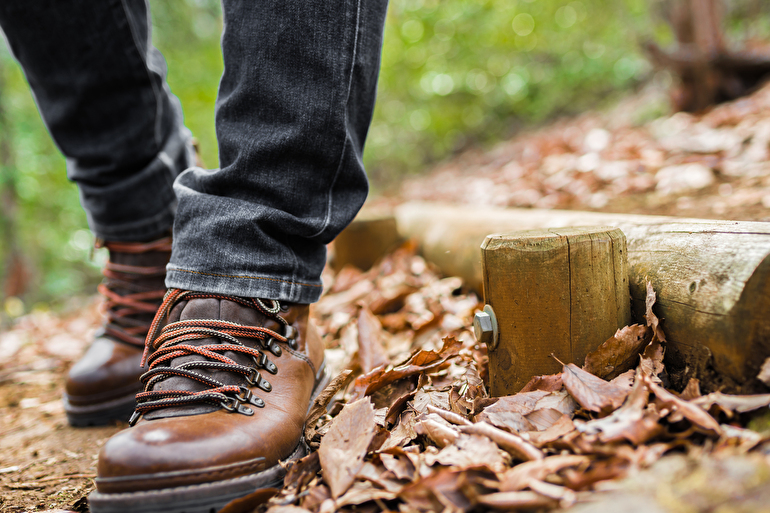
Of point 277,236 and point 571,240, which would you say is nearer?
point 571,240

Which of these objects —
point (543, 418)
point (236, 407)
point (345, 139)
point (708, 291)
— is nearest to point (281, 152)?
point (345, 139)

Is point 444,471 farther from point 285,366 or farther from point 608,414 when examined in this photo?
point 285,366

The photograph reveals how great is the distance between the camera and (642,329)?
0.96 m

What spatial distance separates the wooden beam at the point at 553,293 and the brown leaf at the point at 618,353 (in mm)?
24

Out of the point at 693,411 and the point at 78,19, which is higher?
the point at 78,19

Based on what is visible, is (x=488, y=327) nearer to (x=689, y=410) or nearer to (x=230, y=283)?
(x=689, y=410)

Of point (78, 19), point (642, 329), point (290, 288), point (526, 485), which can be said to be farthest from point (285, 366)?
point (78, 19)

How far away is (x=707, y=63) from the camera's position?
14.3ft

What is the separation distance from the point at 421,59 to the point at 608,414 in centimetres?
690

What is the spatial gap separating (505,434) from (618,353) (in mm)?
323

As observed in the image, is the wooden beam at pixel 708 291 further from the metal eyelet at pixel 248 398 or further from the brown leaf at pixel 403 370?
the metal eyelet at pixel 248 398

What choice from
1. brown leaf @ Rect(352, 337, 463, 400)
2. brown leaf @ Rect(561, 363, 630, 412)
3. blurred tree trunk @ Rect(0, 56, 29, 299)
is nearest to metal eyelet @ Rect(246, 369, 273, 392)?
brown leaf @ Rect(352, 337, 463, 400)

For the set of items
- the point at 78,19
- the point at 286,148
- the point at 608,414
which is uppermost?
the point at 78,19

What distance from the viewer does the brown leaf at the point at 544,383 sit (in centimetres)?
95
